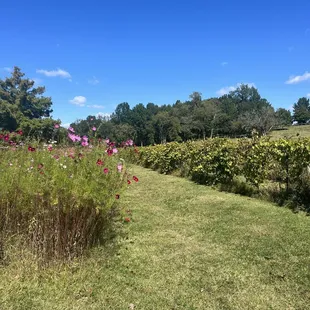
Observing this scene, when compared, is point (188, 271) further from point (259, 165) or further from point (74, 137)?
point (259, 165)

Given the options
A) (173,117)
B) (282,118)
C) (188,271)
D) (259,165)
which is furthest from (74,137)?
(173,117)

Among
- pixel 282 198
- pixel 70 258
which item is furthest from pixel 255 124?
pixel 70 258

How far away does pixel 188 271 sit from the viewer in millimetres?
2910

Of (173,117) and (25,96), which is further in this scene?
(173,117)

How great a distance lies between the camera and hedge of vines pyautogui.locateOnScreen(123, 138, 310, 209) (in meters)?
4.95

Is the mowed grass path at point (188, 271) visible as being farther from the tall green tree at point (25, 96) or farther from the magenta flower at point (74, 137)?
the tall green tree at point (25, 96)

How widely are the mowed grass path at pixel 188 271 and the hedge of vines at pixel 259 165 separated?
0.80 metres

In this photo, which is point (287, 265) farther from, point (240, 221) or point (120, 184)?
point (120, 184)

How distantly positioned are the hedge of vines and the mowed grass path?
802 mm

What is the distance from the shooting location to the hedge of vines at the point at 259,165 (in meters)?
4.95

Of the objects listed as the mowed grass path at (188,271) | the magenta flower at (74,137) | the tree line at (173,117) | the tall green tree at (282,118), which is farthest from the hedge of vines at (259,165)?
the tall green tree at (282,118)

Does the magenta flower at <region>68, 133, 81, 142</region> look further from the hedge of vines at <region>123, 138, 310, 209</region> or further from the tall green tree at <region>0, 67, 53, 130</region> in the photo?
the tall green tree at <region>0, 67, 53, 130</region>

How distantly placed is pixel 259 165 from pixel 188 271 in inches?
136

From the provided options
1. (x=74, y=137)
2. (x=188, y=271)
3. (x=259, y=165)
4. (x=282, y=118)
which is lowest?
(x=188, y=271)
